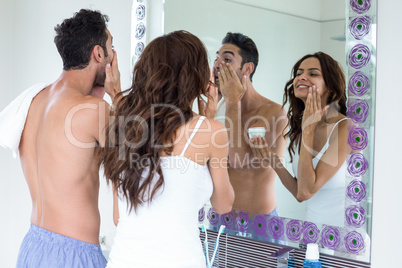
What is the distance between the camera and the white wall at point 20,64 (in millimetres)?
2350

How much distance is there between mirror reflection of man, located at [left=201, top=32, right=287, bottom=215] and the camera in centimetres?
145

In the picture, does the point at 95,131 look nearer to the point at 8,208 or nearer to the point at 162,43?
the point at 162,43

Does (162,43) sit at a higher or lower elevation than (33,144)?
higher

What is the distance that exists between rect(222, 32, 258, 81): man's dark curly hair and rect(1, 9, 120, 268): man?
1.33 feet

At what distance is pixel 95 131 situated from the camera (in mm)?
1385

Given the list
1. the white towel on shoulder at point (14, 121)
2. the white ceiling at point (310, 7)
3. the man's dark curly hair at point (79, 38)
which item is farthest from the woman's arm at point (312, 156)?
the white towel on shoulder at point (14, 121)

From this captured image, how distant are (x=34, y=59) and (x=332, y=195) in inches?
69.2

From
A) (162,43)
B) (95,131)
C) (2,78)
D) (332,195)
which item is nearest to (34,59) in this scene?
(2,78)

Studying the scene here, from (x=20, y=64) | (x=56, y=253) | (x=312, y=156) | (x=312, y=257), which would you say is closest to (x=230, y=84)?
(x=312, y=156)

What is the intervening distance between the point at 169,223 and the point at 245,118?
0.52m

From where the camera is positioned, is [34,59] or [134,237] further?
[34,59]

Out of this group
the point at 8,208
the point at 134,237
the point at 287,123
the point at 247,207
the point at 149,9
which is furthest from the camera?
the point at 8,208

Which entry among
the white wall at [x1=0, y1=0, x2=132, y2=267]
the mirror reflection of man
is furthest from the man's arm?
the white wall at [x1=0, y1=0, x2=132, y2=267]

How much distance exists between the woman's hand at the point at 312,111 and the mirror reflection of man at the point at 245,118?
0.24 ft
